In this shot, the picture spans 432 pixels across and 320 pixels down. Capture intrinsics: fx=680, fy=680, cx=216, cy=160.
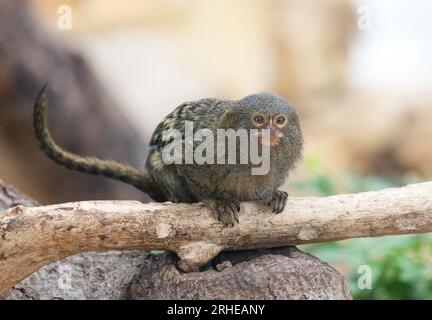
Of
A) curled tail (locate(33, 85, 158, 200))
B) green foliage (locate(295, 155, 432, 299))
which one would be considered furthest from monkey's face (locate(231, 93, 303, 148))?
green foliage (locate(295, 155, 432, 299))

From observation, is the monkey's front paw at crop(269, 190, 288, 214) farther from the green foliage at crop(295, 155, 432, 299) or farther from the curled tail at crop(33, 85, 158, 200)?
the green foliage at crop(295, 155, 432, 299)

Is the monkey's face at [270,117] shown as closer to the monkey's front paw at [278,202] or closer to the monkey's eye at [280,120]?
the monkey's eye at [280,120]

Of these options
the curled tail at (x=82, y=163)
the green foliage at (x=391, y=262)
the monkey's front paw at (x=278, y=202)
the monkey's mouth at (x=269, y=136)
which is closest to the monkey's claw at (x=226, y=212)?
the monkey's front paw at (x=278, y=202)

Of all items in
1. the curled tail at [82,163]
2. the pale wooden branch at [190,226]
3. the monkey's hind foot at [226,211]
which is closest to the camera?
the pale wooden branch at [190,226]

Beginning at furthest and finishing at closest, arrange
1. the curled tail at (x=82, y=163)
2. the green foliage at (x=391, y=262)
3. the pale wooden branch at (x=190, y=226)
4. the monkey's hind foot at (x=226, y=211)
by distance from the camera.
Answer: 1. the green foliage at (x=391, y=262)
2. the curled tail at (x=82, y=163)
3. the monkey's hind foot at (x=226, y=211)
4. the pale wooden branch at (x=190, y=226)

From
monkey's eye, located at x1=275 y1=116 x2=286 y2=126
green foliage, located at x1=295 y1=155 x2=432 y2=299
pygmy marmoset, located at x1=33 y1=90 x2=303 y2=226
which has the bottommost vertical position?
green foliage, located at x1=295 y1=155 x2=432 y2=299

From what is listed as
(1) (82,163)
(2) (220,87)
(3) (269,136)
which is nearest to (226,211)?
(3) (269,136)

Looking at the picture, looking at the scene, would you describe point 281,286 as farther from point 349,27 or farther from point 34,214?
point 349,27
